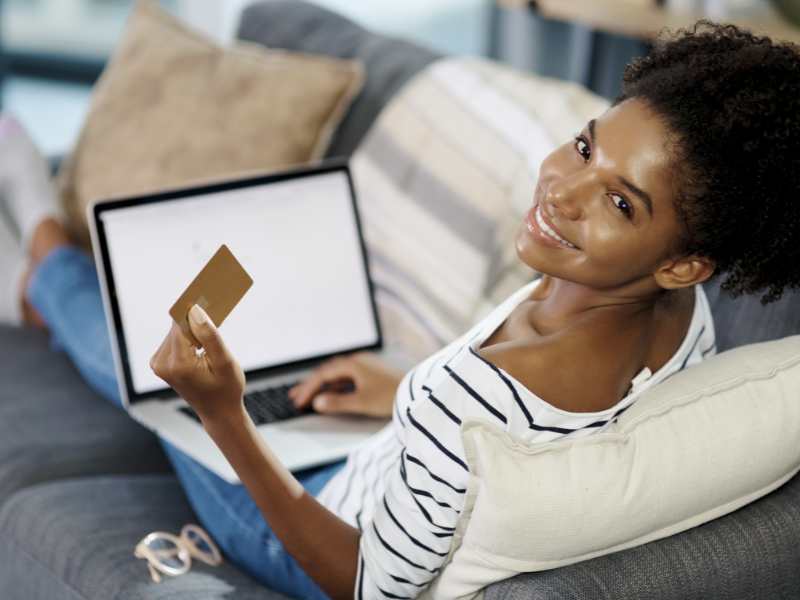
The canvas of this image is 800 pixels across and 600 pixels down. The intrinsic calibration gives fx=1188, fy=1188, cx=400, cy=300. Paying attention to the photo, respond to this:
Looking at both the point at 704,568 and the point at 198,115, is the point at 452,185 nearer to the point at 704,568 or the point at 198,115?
the point at 198,115

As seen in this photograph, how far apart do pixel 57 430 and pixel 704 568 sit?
105cm

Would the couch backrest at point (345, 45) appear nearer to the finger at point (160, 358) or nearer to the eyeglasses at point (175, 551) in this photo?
the eyeglasses at point (175, 551)

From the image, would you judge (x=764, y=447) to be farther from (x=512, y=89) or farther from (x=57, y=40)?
(x=57, y=40)

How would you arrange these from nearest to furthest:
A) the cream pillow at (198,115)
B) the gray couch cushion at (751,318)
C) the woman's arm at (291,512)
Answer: the woman's arm at (291,512) → the gray couch cushion at (751,318) → the cream pillow at (198,115)

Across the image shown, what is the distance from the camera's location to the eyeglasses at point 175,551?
4.66 ft

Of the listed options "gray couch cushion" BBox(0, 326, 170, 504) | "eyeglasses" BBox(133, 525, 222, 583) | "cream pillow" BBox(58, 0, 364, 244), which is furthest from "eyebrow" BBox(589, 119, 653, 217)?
"cream pillow" BBox(58, 0, 364, 244)

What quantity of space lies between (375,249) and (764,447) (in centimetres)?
103

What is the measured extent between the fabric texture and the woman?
23.3 inches

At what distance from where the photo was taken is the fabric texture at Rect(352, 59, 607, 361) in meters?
1.84

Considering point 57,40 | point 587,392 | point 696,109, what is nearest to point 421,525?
point 587,392

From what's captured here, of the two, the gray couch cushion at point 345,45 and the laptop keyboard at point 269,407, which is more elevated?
the gray couch cushion at point 345,45

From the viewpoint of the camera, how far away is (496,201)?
187 centimetres

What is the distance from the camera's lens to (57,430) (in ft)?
5.86

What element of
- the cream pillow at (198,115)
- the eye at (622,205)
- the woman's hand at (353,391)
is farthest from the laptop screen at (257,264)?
the eye at (622,205)
